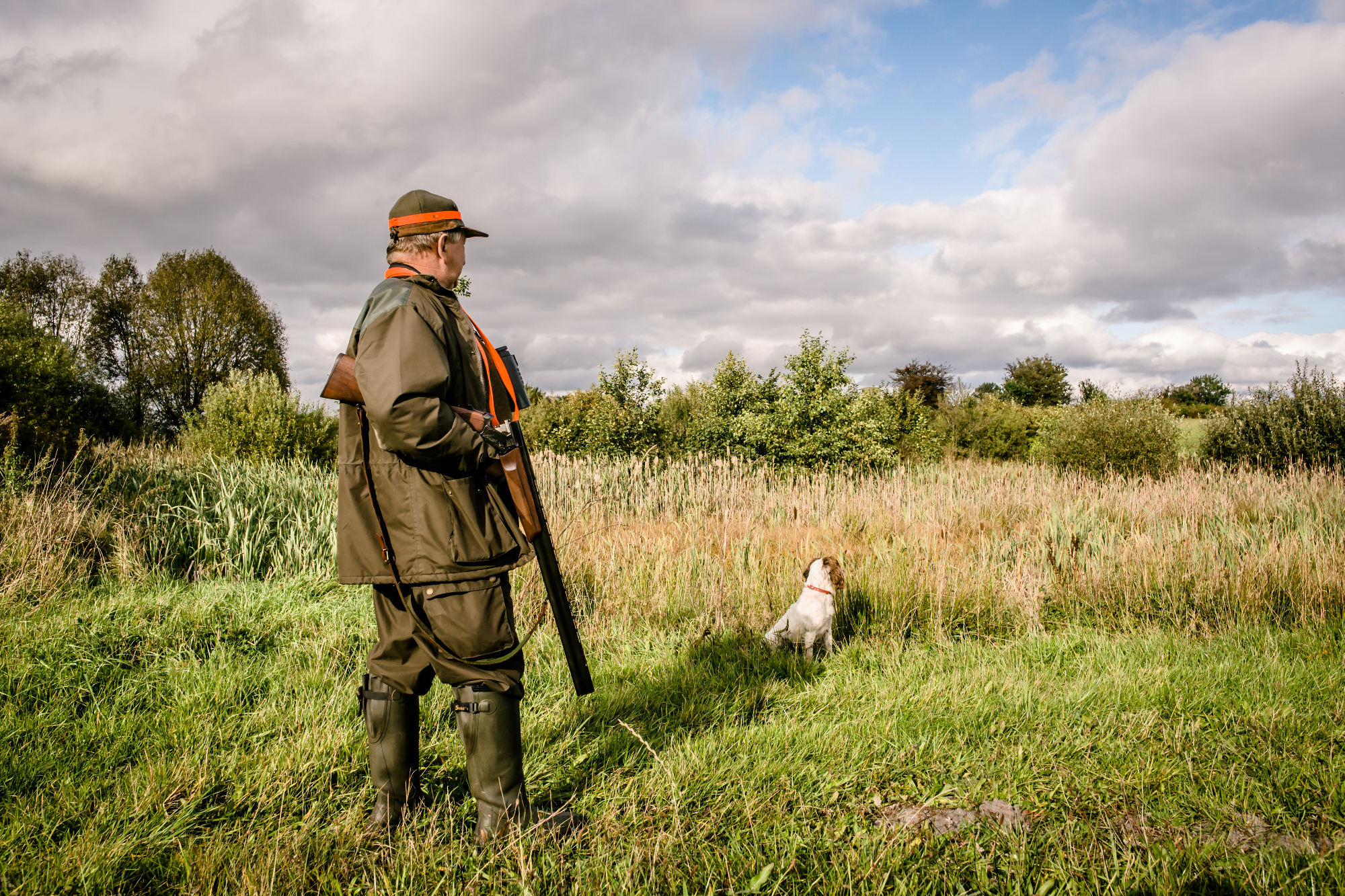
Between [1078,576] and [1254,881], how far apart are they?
3.62 m

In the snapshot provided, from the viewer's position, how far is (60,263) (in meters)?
28.1

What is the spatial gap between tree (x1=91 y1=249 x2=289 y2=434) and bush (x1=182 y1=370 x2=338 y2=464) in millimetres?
13037

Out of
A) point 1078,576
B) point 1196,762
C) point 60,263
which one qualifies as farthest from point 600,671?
point 60,263

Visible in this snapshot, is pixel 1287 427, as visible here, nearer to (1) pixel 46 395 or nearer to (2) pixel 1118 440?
(2) pixel 1118 440

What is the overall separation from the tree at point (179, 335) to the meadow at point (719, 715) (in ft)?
82.9

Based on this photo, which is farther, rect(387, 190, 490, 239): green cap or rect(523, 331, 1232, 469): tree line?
rect(523, 331, 1232, 469): tree line

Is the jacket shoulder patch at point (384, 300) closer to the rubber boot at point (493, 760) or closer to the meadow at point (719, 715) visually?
the rubber boot at point (493, 760)

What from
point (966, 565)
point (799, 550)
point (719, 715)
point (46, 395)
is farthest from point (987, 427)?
point (46, 395)

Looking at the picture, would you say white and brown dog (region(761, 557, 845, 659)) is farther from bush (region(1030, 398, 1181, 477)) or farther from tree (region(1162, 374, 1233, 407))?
tree (region(1162, 374, 1233, 407))

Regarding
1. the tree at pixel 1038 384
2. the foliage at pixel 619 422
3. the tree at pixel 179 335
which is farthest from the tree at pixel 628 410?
the tree at pixel 1038 384

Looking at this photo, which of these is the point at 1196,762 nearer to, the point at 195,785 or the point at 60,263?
the point at 195,785

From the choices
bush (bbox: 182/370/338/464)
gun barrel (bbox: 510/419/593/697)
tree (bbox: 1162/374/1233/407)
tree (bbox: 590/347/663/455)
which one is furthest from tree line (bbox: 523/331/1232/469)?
tree (bbox: 1162/374/1233/407)

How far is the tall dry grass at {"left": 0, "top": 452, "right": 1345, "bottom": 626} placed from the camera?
4.78 meters

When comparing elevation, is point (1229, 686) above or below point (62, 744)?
below
